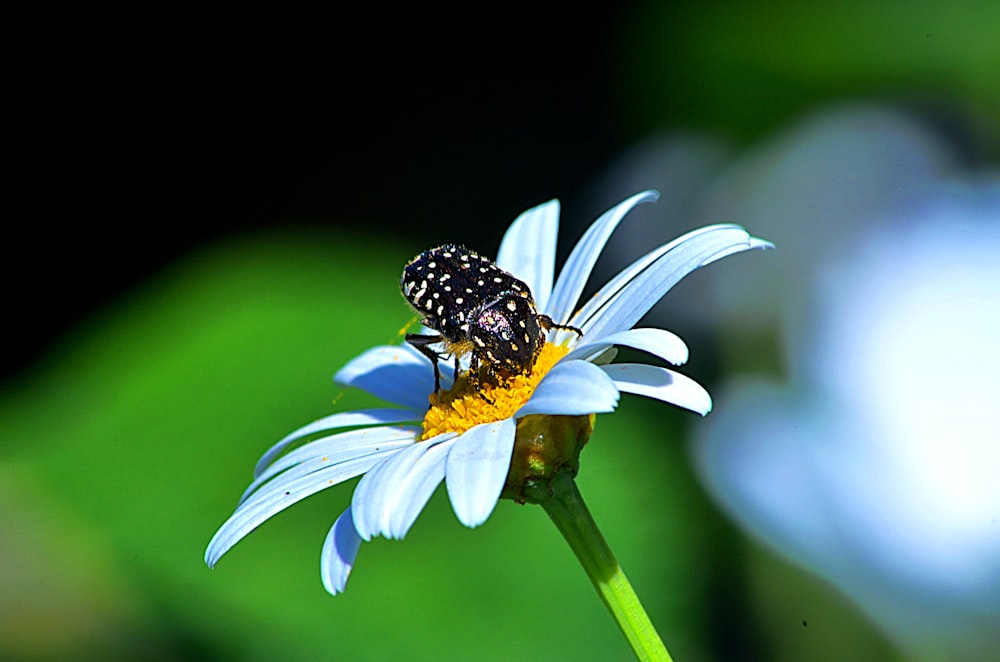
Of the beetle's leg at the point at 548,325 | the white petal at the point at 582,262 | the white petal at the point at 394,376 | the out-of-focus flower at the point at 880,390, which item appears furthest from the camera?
the out-of-focus flower at the point at 880,390

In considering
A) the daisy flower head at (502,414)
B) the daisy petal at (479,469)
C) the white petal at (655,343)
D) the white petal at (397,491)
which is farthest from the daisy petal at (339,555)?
the white petal at (655,343)

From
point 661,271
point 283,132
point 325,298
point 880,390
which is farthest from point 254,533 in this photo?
point 283,132

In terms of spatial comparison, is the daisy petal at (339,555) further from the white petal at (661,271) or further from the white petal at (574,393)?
→ the white petal at (661,271)

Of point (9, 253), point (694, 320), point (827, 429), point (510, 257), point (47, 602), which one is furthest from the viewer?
point (9, 253)

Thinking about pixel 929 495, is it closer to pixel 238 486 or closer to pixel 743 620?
pixel 743 620

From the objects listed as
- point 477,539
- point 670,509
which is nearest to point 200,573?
point 477,539

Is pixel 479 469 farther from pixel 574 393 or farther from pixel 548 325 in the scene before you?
pixel 548 325

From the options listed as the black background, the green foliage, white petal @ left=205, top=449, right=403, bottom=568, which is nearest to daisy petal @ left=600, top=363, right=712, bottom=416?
white petal @ left=205, top=449, right=403, bottom=568
